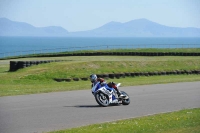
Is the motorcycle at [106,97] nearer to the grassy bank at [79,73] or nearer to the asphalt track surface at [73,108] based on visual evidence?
the asphalt track surface at [73,108]

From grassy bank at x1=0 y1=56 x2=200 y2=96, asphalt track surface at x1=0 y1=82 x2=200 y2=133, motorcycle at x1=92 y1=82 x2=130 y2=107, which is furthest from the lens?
grassy bank at x1=0 y1=56 x2=200 y2=96

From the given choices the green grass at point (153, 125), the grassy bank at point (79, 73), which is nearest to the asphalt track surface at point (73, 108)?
the green grass at point (153, 125)

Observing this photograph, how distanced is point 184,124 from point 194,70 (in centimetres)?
2299

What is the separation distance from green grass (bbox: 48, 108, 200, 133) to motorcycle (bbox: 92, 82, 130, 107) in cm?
270

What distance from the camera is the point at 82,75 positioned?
2964 centimetres

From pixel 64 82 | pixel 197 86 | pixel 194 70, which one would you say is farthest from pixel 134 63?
pixel 197 86

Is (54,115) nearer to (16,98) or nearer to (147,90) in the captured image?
(16,98)

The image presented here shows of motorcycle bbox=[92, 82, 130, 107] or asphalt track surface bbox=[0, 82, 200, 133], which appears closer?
asphalt track surface bbox=[0, 82, 200, 133]

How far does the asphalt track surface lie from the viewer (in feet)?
41.5

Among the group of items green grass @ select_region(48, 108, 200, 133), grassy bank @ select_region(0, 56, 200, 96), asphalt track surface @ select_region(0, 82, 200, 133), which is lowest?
grassy bank @ select_region(0, 56, 200, 96)

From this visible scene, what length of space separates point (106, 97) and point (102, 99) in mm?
192

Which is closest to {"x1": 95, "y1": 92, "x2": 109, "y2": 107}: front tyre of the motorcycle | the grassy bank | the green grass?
the motorcycle

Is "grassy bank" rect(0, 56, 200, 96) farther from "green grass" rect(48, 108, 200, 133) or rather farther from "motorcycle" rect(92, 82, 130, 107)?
"green grass" rect(48, 108, 200, 133)

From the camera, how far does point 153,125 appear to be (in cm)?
1241
